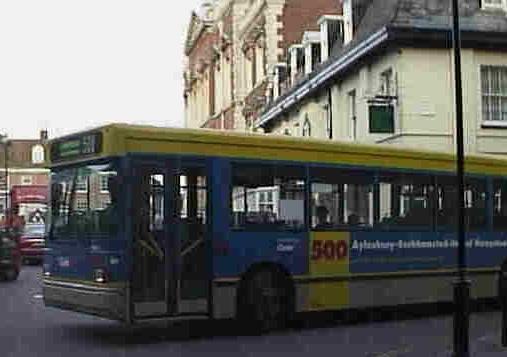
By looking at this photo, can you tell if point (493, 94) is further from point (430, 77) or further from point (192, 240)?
point (192, 240)

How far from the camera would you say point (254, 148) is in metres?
15.0

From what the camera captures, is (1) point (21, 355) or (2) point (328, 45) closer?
(1) point (21, 355)

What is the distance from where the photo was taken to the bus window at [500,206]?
61.1 ft

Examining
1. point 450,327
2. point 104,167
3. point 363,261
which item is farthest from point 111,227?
point 450,327

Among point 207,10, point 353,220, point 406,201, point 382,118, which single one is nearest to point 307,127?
point 382,118

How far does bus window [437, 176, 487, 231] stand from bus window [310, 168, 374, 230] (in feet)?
5.44

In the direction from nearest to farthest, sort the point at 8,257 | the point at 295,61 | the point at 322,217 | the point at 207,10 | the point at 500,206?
1. the point at 322,217
2. the point at 500,206
3. the point at 8,257
4. the point at 295,61
5. the point at 207,10

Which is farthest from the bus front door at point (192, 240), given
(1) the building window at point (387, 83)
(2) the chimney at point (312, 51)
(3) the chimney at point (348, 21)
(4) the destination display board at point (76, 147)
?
(2) the chimney at point (312, 51)

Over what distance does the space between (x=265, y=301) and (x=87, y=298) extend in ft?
8.95

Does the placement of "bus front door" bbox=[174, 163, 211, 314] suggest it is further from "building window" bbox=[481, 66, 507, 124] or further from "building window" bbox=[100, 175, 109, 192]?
"building window" bbox=[481, 66, 507, 124]

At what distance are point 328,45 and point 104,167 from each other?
24287 millimetres

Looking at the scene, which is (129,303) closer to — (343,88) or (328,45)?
(343,88)

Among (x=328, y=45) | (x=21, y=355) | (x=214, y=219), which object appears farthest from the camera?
(x=328, y=45)

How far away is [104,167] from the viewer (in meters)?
13.8
